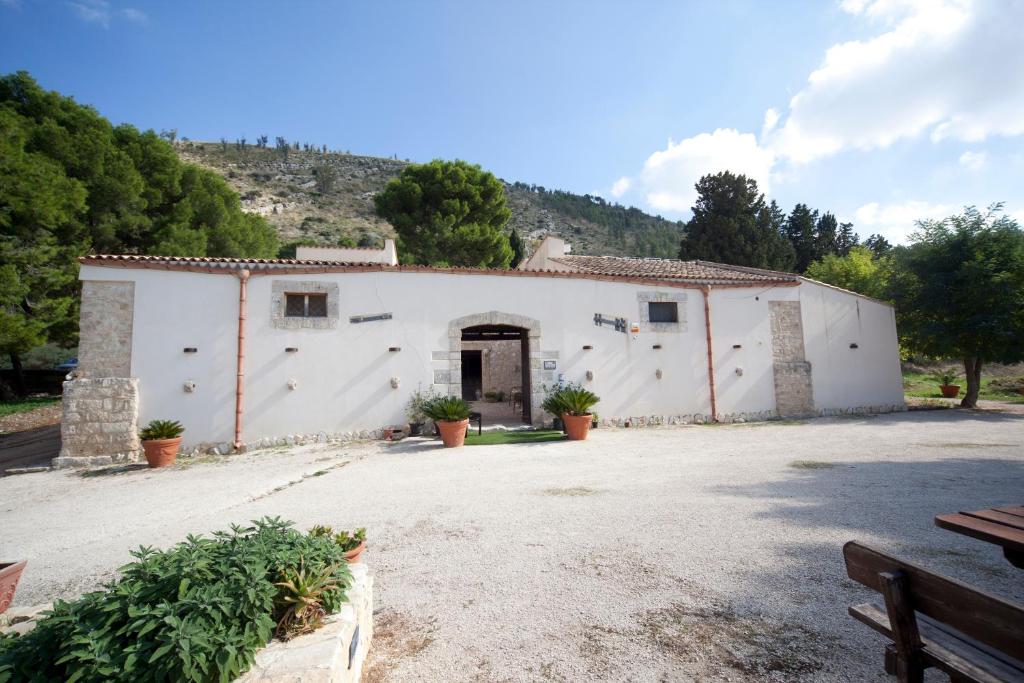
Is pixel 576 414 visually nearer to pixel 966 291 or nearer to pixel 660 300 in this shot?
pixel 660 300

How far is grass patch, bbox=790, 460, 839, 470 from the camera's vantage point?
6414 millimetres

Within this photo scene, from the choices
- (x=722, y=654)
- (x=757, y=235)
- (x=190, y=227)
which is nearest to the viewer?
(x=722, y=654)

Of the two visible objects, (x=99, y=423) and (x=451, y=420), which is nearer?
(x=99, y=423)

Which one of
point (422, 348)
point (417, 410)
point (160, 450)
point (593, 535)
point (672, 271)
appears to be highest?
point (672, 271)

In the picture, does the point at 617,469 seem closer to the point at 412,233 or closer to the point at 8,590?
the point at 8,590

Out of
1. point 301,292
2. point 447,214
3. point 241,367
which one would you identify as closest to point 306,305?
point 301,292

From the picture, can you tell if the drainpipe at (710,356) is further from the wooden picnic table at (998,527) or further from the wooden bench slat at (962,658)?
the wooden bench slat at (962,658)

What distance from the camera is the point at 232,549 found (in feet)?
6.90

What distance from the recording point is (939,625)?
189 centimetres

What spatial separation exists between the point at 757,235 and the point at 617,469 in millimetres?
26688

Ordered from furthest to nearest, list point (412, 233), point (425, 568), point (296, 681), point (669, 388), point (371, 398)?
point (412, 233) → point (669, 388) → point (371, 398) → point (425, 568) → point (296, 681)

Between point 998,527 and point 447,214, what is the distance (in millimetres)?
22962

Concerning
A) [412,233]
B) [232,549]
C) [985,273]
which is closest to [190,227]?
[412,233]

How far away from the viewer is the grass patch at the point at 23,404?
14.1m
